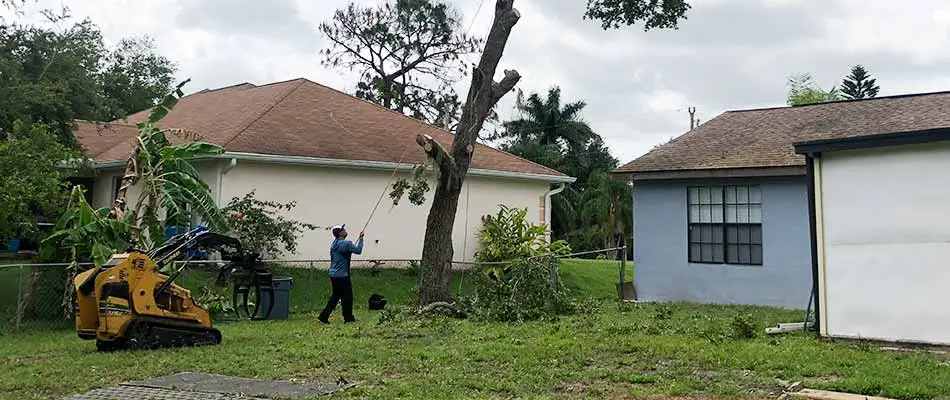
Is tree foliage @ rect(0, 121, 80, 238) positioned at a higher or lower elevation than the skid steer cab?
higher

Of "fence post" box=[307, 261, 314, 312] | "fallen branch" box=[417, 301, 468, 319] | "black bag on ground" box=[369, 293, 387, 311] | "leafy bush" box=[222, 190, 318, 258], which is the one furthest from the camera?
"leafy bush" box=[222, 190, 318, 258]

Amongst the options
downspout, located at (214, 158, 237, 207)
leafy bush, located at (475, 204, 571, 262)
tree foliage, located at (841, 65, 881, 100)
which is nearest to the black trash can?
downspout, located at (214, 158, 237, 207)

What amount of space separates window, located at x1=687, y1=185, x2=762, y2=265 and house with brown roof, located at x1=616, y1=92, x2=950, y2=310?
2cm

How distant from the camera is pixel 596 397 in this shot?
705cm

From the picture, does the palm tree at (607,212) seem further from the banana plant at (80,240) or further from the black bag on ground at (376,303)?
the banana plant at (80,240)

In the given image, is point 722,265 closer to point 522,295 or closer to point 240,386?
point 522,295

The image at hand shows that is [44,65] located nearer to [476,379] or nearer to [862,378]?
[476,379]

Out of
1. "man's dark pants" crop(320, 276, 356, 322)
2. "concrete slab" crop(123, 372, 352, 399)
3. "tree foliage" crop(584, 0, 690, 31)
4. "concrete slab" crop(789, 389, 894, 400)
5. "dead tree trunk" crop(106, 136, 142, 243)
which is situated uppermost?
"tree foliage" crop(584, 0, 690, 31)

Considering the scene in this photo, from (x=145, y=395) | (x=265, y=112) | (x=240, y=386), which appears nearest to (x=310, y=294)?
(x=265, y=112)

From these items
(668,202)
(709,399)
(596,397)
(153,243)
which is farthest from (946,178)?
(153,243)

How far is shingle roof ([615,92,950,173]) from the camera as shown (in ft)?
51.6

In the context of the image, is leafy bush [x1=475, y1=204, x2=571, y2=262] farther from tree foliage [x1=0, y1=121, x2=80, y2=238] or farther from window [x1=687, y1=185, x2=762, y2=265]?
tree foliage [x1=0, y1=121, x2=80, y2=238]

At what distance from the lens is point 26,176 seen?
14.2 m

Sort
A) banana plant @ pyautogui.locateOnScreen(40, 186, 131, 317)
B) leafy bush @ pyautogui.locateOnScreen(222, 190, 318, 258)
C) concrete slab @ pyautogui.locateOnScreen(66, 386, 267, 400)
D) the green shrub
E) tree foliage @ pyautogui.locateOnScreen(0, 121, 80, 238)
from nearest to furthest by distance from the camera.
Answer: concrete slab @ pyautogui.locateOnScreen(66, 386, 267, 400)
the green shrub
banana plant @ pyautogui.locateOnScreen(40, 186, 131, 317)
tree foliage @ pyautogui.locateOnScreen(0, 121, 80, 238)
leafy bush @ pyautogui.locateOnScreen(222, 190, 318, 258)
